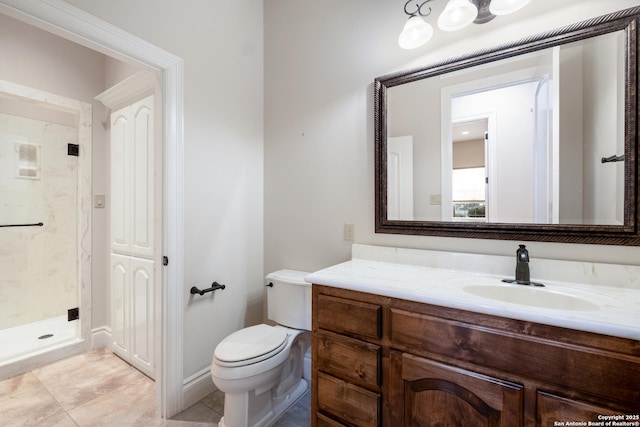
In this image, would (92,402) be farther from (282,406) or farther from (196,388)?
(282,406)

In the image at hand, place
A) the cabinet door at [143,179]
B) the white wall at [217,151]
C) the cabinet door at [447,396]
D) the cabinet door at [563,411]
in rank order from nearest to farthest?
1. the cabinet door at [563,411]
2. the cabinet door at [447,396]
3. the white wall at [217,151]
4. the cabinet door at [143,179]

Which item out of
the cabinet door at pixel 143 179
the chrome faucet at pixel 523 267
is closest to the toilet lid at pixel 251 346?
the cabinet door at pixel 143 179

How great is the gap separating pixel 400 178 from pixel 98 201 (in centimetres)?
251

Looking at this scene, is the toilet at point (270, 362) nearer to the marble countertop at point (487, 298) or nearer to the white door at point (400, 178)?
the marble countertop at point (487, 298)

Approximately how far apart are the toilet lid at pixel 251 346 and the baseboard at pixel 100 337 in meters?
1.59

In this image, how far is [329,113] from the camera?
189cm

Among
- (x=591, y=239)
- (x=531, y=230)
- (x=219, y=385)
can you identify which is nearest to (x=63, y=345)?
(x=219, y=385)

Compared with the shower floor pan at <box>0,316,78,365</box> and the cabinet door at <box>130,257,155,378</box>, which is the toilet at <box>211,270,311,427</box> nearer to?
the cabinet door at <box>130,257,155,378</box>

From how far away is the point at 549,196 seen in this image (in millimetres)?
1255

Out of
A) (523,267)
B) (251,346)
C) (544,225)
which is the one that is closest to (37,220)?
(251,346)

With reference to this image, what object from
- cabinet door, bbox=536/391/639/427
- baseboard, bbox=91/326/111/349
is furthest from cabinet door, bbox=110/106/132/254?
cabinet door, bbox=536/391/639/427

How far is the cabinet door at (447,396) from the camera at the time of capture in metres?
0.87

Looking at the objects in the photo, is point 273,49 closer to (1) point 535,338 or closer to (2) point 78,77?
(2) point 78,77

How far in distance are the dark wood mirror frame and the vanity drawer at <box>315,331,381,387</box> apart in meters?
0.72
